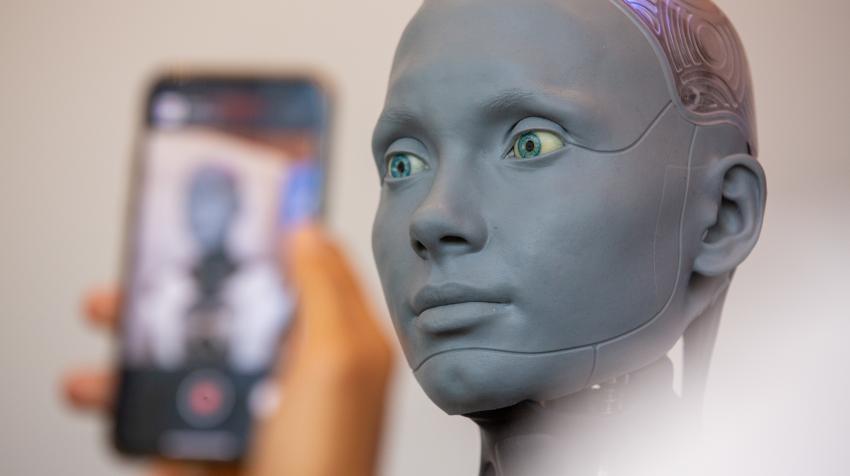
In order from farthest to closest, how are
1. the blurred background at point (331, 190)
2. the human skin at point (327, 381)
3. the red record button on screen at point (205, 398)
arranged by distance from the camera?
the red record button on screen at point (205, 398) → the human skin at point (327, 381) → the blurred background at point (331, 190)

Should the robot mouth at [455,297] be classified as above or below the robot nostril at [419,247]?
below

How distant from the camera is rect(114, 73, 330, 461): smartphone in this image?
4.18 ft

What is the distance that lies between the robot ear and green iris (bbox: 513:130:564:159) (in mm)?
103

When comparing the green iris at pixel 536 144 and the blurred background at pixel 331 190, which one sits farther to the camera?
the blurred background at pixel 331 190

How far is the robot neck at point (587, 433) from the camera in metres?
0.71

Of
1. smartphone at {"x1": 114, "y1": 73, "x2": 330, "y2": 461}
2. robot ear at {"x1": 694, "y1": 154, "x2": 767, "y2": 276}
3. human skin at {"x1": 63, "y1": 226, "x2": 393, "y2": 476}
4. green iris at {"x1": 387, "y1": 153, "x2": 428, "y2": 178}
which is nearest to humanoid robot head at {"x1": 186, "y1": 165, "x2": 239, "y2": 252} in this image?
smartphone at {"x1": 114, "y1": 73, "x2": 330, "y2": 461}

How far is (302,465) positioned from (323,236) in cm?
27

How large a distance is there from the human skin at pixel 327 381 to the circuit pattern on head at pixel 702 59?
0.47 m

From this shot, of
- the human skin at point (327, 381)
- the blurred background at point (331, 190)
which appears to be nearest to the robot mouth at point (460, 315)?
the blurred background at point (331, 190)

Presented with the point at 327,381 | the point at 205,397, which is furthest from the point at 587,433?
the point at 205,397

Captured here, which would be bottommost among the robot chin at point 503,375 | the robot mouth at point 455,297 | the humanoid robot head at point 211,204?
the robot chin at point 503,375

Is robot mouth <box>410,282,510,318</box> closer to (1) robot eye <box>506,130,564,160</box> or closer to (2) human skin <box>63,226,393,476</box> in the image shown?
(1) robot eye <box>506,130,564,160</box>

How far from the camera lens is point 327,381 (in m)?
1.09

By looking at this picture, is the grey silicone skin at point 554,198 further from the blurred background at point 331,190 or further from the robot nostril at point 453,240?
the blurred background at point 331,190
